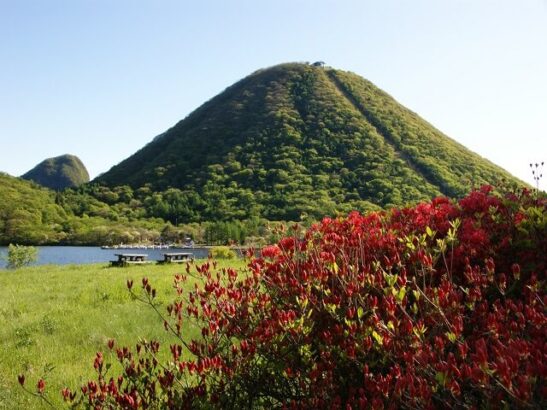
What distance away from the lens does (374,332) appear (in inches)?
118

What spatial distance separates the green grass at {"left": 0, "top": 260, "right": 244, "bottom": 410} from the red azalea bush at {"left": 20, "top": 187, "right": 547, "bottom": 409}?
1.73 meters

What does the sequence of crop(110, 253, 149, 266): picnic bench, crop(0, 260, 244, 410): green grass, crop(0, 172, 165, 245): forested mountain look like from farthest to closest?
crop(0, 172, 165, 245): forested mountain → crop(110, 253, 149, 266): picnic bench → crop(0, 260, 244, 410): green grass

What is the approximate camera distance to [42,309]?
1157 centimetres

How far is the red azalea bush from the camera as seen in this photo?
2680 millimetres

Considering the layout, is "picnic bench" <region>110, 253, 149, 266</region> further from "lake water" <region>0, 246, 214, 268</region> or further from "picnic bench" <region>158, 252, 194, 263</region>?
"lake water" <region>0, 246, 214, 268</region>

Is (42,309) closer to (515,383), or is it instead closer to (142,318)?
(142,318)

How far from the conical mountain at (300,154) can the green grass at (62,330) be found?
7978 centimetres

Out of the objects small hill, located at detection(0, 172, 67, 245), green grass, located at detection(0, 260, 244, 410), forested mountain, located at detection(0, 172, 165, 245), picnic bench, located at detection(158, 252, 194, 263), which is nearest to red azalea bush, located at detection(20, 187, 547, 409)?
green grass, located at detection(0, 260, 244, 410)

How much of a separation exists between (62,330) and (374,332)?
7.98m

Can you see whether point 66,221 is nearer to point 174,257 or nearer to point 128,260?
point 174,257

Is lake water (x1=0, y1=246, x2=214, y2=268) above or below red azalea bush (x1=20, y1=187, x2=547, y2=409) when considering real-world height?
below

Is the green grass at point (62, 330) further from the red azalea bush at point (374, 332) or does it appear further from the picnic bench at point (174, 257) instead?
the picnic bench at point (174, 257)

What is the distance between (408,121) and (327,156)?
28.3m

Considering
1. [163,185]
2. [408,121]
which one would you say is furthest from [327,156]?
[163,185]
